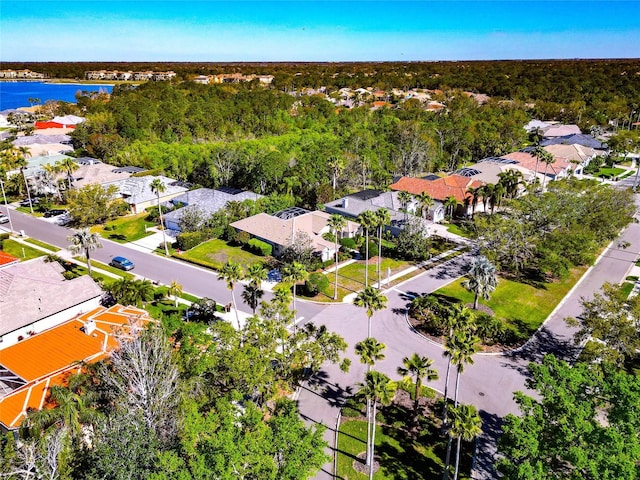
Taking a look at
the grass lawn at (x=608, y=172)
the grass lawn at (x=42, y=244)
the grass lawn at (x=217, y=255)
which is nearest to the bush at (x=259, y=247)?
the grass lawn at (x=217, y=255)

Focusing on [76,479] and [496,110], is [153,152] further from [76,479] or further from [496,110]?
[496,110]

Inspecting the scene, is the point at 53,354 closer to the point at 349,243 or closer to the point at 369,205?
the point at 349,243

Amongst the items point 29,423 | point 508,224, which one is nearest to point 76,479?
point 29,423

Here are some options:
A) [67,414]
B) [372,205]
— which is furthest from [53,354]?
[372,205]

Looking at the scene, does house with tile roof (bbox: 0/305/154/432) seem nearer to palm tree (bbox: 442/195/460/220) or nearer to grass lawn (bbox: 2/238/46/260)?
grass lawn (bbox: 2/238/46/260)

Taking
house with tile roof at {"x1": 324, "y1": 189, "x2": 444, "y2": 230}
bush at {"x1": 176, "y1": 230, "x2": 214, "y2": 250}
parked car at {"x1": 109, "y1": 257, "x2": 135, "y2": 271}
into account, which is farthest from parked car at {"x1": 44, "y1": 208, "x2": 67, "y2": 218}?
house with tile roof at {"x1": 324, "y1": 189, "x2": 444, "y2": 230}
